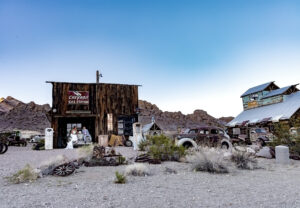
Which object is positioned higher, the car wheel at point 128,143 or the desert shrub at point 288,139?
the desert shrub at point 288,139

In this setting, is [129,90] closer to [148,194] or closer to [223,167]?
[223,167]

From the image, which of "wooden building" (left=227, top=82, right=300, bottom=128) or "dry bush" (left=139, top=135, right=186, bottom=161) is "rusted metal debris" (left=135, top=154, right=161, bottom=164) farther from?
"wooden building" (left=227, top=82, right=300, bottom=128)

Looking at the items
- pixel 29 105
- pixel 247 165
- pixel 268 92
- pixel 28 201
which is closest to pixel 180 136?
pixel 247 165

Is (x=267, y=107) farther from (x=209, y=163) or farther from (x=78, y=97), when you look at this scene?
(x=209, y=163)

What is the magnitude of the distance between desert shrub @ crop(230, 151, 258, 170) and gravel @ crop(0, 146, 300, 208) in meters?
1.32

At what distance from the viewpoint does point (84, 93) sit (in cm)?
2025

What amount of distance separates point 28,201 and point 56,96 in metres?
16.9

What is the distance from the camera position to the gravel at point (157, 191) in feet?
12.6

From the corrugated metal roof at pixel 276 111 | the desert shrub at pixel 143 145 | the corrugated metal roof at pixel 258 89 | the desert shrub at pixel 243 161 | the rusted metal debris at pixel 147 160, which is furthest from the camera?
the corrugated metal roof at pixel 258 89

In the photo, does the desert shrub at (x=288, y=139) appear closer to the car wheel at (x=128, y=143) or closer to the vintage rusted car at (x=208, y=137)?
the vintage rusted car at (x=208, y=137)

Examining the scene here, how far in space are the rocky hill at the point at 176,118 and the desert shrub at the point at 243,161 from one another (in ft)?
159

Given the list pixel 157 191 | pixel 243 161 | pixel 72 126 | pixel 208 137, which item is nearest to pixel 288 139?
pixel 208 137

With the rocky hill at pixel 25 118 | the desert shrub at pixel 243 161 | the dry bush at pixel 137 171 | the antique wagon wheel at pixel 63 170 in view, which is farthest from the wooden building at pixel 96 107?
the rocky hill at pixel 25 118

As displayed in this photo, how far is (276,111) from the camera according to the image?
84.3 ft
